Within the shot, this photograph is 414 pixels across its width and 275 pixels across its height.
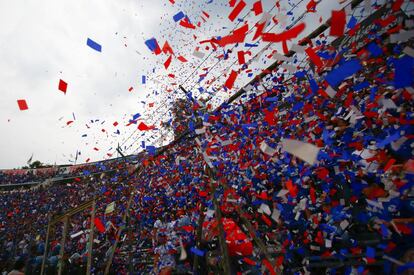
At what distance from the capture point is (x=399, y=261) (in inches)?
89.4

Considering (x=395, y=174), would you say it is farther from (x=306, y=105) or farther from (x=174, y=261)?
(x=174, y=261)

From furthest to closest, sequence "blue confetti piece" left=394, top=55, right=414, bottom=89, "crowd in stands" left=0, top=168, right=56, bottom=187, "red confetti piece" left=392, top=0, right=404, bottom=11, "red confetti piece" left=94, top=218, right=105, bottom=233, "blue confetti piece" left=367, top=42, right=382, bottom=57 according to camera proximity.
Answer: "crowd in stands" left=0, top=168, right=56, bottom=187 → "red confetti piece" left=94, top=218, right=105, bottom=233 → "blue confetti piece" left=367, top=42, right=382, bottom=57 → "red confetti piece" left=392, top=0, right=404, bottom=11 → "blue confetti piece" left=394, top=55, right=414, bottom=89

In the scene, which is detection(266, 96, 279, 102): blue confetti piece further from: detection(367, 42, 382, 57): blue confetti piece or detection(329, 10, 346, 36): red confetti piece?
detection(329, 10, 346, 36): red confetti piece

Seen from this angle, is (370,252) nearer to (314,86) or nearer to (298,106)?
(314,86)

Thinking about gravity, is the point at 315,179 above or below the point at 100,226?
below

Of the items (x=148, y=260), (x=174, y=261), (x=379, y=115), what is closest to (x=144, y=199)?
(x=148, y=260)

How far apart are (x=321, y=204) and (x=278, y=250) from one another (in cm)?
93

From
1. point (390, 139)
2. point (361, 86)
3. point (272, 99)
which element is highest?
point (272, 99)

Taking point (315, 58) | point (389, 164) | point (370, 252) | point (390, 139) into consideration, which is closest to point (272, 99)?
point (315, 58)

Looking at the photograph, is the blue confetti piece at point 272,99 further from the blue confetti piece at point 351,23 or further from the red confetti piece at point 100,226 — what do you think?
the red confetti piece at point 100,226

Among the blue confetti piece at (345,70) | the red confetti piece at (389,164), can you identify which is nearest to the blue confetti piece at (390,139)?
the red confetti piece at (389,164)

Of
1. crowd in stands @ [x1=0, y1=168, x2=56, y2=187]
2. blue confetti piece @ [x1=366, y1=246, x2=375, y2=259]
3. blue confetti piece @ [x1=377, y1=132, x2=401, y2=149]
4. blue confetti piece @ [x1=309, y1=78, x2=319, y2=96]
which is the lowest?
blue confetti piece @ [x1=366, y1=246, x2=375, y2=259]

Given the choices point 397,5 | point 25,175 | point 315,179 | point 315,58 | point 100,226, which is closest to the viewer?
point 397,5

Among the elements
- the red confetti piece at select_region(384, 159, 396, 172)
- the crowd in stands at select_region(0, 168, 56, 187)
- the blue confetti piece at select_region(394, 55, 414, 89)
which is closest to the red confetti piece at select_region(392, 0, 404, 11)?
the blue confetti piece at select_region(394, 55, 414, 89)
